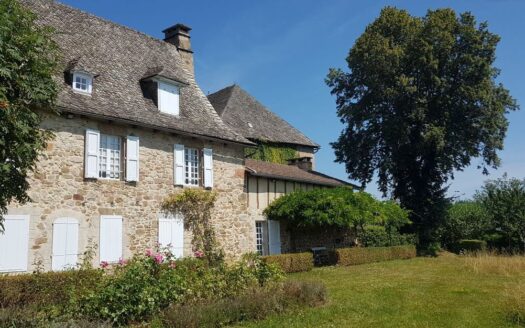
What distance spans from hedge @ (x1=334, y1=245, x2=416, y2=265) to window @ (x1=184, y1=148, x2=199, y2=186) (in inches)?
256

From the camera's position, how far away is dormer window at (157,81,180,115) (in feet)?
51.4

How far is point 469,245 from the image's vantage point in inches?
979

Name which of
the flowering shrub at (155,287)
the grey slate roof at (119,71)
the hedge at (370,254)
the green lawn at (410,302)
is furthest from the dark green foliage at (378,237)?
the flowering shrub at (155,287)

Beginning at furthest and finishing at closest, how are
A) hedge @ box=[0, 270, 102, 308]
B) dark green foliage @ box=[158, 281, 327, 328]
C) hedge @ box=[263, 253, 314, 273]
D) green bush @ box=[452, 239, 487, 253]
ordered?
green bush @ box=[452, 239, 487, 253] → hedge @ box=[263, 253, 314, 273] → hedge @ box=[0, 270, 102, 308] → dark green foliage @ box=[158, 281, 327, 328]

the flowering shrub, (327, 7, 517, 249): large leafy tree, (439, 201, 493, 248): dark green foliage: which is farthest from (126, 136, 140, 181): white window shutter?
(439, 201, 493, 248): dark green foliage

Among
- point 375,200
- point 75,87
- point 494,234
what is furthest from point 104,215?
point 494,234

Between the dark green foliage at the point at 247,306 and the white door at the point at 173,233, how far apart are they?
20.6 feet

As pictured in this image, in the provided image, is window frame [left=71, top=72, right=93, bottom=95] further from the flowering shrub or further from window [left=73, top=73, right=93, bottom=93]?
the flowering shrub

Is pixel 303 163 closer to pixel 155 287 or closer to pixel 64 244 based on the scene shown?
pixel 64 244

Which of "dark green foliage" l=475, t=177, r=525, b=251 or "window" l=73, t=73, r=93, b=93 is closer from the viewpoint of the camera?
"window" l=73, t=73, r=93, b=93

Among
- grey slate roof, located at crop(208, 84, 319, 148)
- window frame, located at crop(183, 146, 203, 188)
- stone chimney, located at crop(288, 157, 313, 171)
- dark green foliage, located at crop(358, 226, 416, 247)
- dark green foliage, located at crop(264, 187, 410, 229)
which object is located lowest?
dark green foliage, located at crop(358, 226, 416, 247)

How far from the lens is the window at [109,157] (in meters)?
13.4

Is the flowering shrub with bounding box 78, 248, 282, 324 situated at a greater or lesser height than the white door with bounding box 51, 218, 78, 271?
lesser

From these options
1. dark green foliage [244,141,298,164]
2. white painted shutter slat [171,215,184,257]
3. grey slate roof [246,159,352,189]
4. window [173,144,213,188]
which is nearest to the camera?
white painted shutter slat [171,215,184,257]
